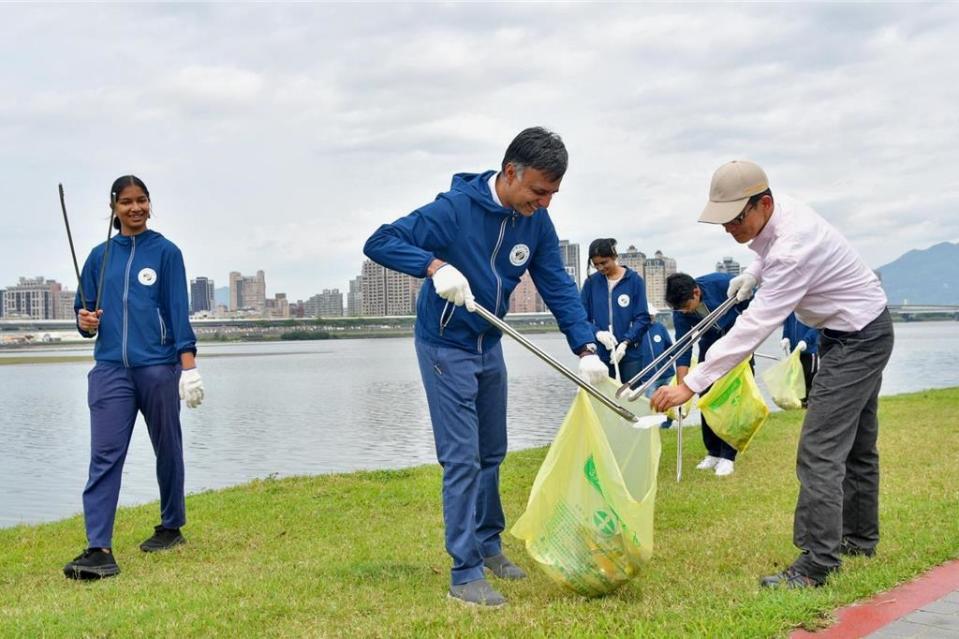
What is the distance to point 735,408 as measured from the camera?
716 cm

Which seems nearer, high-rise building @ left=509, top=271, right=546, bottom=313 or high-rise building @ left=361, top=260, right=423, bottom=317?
high-rise building @ left=509, top=271, right=546, bottom=313

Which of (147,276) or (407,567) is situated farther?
(147,276)

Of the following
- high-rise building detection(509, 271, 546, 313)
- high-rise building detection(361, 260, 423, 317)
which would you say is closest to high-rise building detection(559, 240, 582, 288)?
high-rise building detection(509, 271, 546, 313)

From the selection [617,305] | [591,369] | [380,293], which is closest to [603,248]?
[617,305]

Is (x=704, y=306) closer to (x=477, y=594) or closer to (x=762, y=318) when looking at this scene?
(x=762, y=318)

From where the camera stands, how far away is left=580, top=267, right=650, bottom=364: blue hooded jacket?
8008 millimetres

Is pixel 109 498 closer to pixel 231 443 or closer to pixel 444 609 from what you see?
pixel 444 609

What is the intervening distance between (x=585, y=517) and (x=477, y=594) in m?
0.51

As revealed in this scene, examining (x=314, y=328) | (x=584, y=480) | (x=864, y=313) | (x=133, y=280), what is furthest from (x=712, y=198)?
(x=314, y=328)

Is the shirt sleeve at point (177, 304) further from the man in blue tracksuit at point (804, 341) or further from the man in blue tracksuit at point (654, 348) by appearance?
the man in blue tracksuit at point (804, 341)

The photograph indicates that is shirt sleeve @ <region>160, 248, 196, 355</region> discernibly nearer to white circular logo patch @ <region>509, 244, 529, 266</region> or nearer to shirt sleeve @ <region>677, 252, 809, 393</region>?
white circular logo patch @ <region>509, 244, 529, 266</region>

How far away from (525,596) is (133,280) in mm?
2732

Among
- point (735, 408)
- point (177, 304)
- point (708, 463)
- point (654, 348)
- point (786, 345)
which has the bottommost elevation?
point (708, 463)

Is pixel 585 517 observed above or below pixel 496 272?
below
